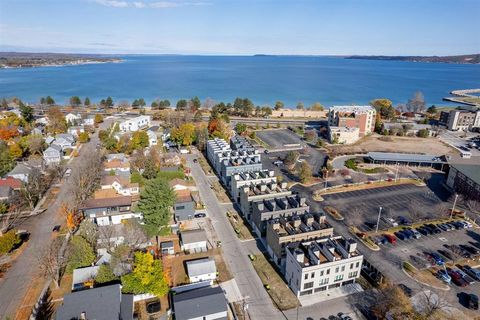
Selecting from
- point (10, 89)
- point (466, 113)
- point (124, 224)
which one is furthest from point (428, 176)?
point (10, 89)

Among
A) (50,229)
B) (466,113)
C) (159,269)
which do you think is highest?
(466,113)

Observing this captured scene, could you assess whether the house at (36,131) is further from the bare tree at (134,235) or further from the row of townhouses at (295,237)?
the row of townhouses at (295,237)

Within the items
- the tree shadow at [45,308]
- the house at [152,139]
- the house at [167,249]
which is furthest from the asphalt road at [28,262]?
the house at [152,139]

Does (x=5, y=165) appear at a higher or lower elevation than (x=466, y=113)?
lower

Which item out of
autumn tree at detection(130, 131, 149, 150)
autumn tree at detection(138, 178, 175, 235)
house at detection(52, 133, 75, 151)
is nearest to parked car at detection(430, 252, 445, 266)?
autumn tree at detection(138, 178, 175, 235)

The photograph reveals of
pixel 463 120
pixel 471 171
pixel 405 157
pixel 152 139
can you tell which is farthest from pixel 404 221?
pixel 463 120

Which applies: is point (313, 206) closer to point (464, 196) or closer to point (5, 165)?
point (464, 196)

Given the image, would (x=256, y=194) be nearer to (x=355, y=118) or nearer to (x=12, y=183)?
(x=12, y=183)
